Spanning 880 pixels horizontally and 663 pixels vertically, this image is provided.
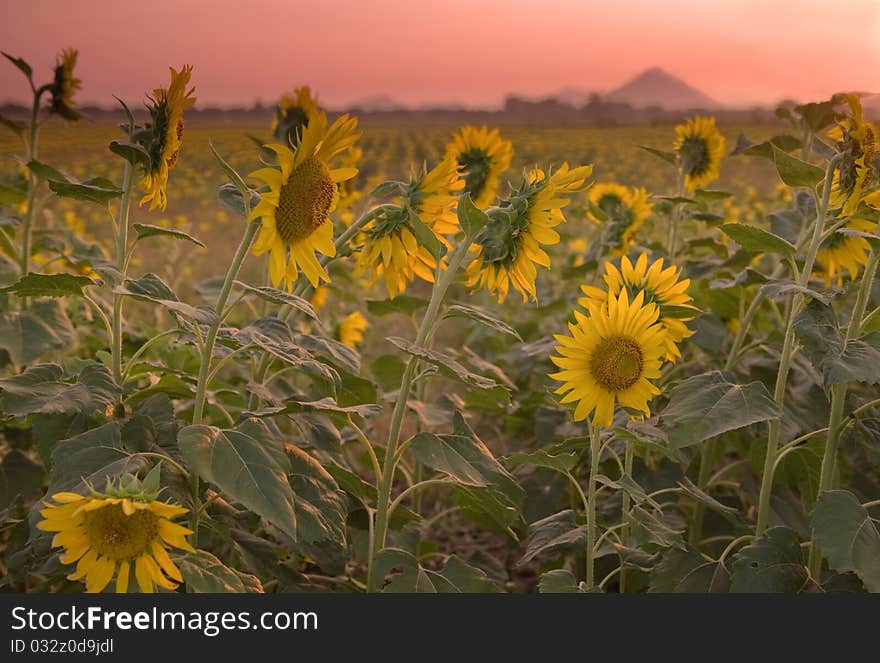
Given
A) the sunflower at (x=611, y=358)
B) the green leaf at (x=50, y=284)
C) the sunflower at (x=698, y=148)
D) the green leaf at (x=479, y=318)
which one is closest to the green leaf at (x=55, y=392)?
the green leaf at (x=50, y=284)

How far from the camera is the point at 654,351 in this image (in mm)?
1512

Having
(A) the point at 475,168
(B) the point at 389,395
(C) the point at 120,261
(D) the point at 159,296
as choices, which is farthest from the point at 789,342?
(C) the point at 120,261

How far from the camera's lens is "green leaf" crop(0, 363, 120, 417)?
1.43m

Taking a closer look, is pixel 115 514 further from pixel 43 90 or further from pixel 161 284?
pixel 43 90

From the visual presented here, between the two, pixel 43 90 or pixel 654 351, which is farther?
pixel 43 90

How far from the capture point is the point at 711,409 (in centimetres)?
157

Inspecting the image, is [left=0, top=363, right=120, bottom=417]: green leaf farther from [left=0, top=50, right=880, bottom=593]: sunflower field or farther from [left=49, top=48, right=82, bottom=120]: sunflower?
[left=49, top=48, right=82, bottom=120]: sunflower

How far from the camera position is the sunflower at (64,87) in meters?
2.07

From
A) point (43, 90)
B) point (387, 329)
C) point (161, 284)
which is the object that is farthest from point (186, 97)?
point (387, 329)

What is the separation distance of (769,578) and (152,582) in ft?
3.32

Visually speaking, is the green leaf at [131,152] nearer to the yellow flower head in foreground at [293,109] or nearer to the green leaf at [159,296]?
the green leaf at [159,296]

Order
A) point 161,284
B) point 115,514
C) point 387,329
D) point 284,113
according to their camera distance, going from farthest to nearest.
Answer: point 387,329, point 284,113, point 161,284, point 115,514

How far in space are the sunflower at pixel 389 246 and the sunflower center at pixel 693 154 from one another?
1.51 meters

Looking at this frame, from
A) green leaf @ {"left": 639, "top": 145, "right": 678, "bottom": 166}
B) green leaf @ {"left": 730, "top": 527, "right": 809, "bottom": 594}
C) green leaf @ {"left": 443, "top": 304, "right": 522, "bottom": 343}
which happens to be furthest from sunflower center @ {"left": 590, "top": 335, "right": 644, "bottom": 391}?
green leaf @ {"left": 639, "top": 145, "right": 678, "bottom": 166}
